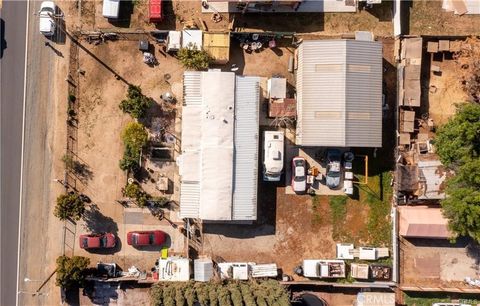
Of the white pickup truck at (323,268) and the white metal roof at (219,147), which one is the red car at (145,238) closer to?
the white metal roof at (219,147)

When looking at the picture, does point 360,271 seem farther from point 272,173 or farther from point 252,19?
point 252,19

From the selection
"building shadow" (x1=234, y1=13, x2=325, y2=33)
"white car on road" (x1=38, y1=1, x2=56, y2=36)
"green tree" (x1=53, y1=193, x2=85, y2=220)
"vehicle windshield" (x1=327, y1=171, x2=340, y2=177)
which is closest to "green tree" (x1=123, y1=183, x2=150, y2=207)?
"green tree" (x1=53, y1=193, x2=85, y2=220)

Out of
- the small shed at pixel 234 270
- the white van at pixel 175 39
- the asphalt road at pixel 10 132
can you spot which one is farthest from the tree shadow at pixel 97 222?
the white van at pixel 175 39

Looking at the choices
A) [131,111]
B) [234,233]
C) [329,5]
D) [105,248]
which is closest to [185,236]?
[234,233]

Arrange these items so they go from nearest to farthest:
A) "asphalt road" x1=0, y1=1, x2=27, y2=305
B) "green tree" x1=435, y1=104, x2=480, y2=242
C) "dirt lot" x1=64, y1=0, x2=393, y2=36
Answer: "green tree" x1=435, y1=104, x2=480, y2=242
"asphalt road" x1=0, y1=1, x2=27, y2=305
"dirt lot" x1=64, y1=0, x2=393, y2=36

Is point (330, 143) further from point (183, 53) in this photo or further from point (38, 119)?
point (38, 119)

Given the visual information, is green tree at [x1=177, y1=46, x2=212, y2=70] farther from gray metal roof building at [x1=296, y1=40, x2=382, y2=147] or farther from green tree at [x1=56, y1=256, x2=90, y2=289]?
green tree at [x1=56, y1=256, x2=90, y2=289]
